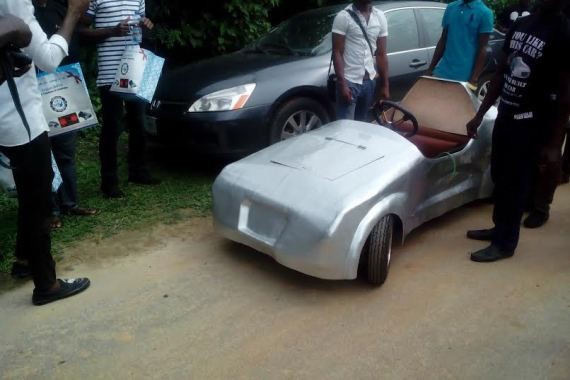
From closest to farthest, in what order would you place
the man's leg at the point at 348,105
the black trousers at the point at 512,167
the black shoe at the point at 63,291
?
the black shoe at the point at 63,291 < the black trousers at the point at 512,167 < the man's leg at the point at 348,105

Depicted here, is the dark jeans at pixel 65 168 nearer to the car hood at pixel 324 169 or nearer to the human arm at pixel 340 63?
the car hood at pixel 324 169

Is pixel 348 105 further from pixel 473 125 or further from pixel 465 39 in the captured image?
pixel 465 39

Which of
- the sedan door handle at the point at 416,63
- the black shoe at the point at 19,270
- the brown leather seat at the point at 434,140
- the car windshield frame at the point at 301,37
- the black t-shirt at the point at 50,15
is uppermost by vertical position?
the black t-shirt at the point at 50,15

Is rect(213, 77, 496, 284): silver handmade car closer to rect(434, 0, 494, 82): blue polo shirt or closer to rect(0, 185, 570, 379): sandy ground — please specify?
rect(0, 185, 570, 379): sandy ground

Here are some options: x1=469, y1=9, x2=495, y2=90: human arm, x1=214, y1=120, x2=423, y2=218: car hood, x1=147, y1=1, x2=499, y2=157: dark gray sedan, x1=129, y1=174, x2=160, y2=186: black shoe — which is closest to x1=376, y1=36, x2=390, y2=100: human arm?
x1=147, y1=1, x2=499, y2=157: dark gray sedan

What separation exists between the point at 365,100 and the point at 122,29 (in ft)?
7.03

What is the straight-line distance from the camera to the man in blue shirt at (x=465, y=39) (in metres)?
5.44

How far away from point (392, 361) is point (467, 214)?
2.19 metres

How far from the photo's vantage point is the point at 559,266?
3.96 meters

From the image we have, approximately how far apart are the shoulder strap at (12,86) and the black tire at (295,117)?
8.37ft

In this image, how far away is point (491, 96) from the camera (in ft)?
13.5

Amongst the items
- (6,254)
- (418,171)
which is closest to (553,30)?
(418,171)

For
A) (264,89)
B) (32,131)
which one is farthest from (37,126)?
(264,89)

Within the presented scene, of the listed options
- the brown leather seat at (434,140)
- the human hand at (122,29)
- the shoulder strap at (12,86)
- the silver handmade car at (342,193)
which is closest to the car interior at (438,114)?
the brown leather seat at (434,140)
